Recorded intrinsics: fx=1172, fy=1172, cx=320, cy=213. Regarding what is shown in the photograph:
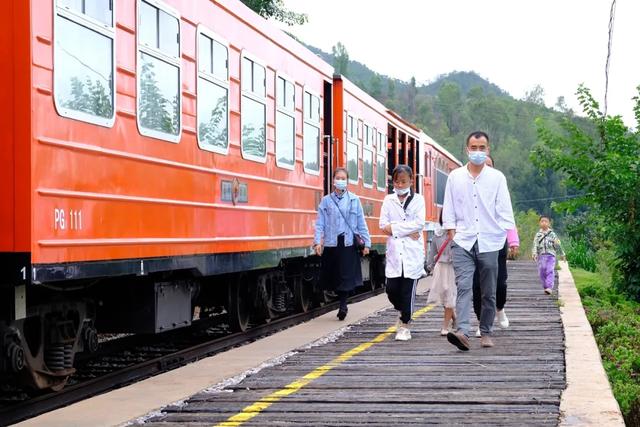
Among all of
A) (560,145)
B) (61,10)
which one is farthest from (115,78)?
(560,145)

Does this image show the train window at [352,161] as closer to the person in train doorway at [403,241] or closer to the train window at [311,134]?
the train window at [311,134]

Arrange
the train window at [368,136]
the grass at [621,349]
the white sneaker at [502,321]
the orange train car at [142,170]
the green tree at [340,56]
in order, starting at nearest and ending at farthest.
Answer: the orange train car at [142,170]
the grass at [621,349]
the white sneaker at [502,321]
the train window at [368,136]
the green tree at [340,56]

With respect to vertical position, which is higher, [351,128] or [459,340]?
[351,128]

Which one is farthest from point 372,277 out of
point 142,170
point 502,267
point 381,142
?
point 142,170

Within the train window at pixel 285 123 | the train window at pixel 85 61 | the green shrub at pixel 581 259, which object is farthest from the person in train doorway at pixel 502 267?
the green shrub at pixel 581 259

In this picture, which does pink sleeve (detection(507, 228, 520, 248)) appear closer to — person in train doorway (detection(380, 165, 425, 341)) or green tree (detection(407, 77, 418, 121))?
person in train doorway (detection(380, 165, 425, 341))

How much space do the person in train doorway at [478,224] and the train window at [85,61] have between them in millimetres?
3116

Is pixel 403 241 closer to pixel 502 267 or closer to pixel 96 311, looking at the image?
pixel 502 267

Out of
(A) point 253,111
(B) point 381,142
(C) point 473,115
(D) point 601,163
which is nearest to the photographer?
(A) point 253,111

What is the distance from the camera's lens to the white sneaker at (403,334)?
34.8 ft

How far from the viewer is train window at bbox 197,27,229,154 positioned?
10211 mm

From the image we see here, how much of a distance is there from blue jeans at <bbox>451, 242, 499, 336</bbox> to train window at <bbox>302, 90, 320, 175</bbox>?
483 cm

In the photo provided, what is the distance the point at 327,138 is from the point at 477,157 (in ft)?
20.3

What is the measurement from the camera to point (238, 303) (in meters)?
13.0
